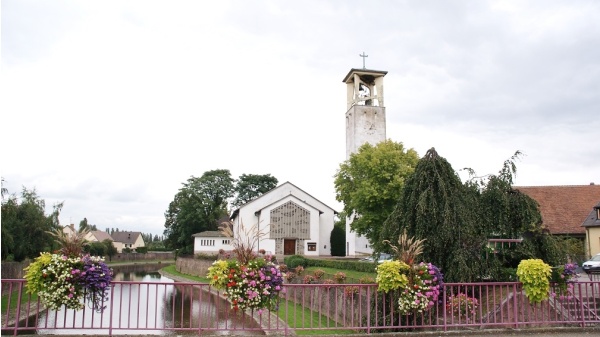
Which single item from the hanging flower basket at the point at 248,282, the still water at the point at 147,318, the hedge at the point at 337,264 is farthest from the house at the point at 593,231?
the hanging flower basket at the point at 248,282

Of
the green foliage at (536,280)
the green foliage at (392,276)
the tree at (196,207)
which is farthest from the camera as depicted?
the tree at (196,207)

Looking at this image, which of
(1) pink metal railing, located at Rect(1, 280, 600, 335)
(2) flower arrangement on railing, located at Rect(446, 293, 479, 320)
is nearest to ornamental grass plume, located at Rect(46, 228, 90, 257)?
(1) pink metal railing, located at Rect(1, 280, 600, 335)

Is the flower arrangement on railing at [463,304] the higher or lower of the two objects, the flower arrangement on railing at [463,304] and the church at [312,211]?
the lower

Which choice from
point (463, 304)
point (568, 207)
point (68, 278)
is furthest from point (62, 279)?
point (568, 207)

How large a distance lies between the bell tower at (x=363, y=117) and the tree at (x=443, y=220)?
117 feet

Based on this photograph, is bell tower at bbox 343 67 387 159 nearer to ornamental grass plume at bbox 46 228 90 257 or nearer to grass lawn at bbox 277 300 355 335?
grass lawn at bbox 277 300 355 335

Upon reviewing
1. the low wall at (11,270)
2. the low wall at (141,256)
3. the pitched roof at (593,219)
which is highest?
the pitched roof at (593,219)

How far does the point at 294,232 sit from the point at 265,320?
34.9m

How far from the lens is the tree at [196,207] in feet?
233

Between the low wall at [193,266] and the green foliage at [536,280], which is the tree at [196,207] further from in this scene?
the green foliage at [536,280]

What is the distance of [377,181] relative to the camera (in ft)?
120

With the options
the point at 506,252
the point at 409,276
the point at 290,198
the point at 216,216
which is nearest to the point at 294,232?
the point at 290,198

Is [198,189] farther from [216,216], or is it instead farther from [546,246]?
[546,246]

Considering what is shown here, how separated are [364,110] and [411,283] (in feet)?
146
